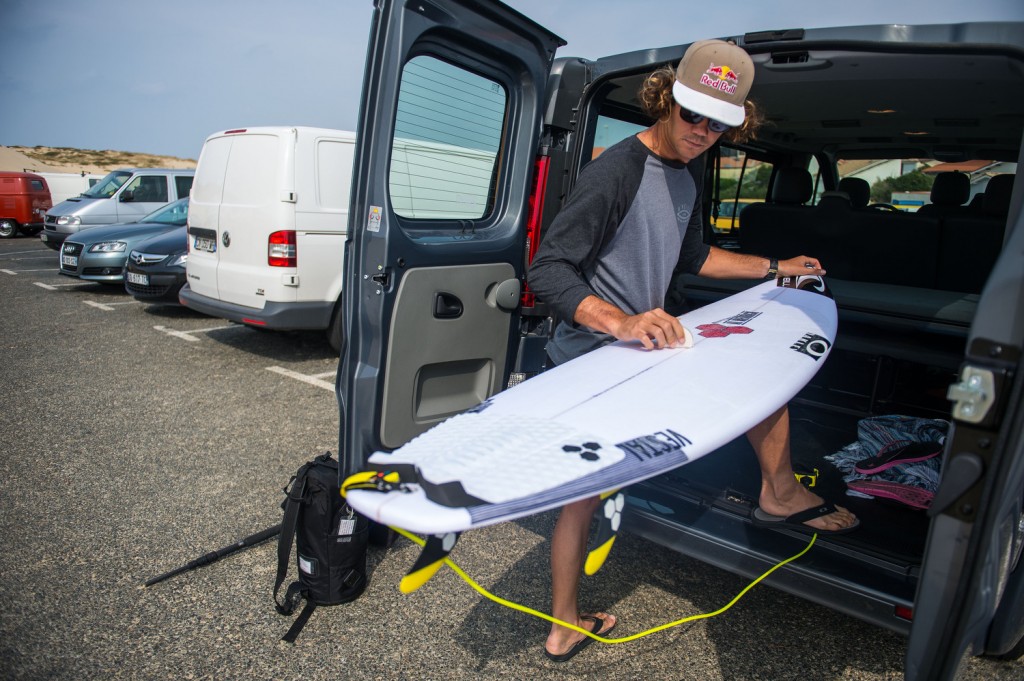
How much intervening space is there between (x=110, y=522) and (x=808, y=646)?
3205 millimetres

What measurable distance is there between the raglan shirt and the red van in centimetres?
2054

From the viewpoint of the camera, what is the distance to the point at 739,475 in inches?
124

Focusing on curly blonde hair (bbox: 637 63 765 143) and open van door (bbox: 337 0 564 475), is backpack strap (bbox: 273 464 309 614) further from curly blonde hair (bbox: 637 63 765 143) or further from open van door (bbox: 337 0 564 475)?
curly blonde hair (bbox: 637 63 765 143)

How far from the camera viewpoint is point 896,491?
2.97 meters

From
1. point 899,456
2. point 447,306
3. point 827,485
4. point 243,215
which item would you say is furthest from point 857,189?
point 243,215

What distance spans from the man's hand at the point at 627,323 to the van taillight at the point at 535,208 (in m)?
0.87

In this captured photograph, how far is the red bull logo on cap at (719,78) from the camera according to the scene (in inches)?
84.7

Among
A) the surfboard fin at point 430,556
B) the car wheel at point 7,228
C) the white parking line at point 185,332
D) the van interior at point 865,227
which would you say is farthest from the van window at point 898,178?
the car wheel at point 7,228

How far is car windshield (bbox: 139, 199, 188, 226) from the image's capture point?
998 cm

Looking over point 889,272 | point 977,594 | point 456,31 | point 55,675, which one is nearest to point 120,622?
point 55,675

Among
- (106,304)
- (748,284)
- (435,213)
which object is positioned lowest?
(106,304)

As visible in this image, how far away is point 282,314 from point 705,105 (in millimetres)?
4640

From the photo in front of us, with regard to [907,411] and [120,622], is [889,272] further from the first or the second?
[120,622]

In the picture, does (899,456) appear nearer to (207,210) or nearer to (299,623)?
(299,623)
